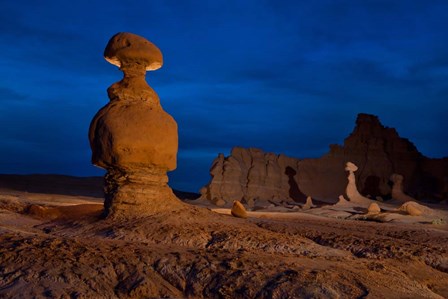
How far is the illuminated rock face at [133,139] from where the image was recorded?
26.2 feet

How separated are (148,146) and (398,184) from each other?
15973mm

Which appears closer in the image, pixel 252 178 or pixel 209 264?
pixel 209 264

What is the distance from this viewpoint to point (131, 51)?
341 inches

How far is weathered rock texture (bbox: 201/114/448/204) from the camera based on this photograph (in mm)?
20688

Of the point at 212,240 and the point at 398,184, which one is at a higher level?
the point at 398,184

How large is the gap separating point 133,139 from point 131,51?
168cm

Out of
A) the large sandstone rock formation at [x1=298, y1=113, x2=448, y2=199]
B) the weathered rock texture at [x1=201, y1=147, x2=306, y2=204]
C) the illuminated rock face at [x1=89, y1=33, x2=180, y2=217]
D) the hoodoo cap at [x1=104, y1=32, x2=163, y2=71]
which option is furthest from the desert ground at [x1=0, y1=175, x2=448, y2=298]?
the large sandstone rock formation at [x1=298, y1=113, x2=448, y2=199]

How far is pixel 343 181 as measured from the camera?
78.3ft

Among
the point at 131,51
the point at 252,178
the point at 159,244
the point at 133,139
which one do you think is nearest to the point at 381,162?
the point at 252,178

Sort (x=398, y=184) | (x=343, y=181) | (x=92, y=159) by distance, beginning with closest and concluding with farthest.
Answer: (x=92, y=159) < (x=398, y=184) < (x=343, y=181)

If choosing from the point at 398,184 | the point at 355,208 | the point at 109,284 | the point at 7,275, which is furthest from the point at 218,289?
the point at 398,184

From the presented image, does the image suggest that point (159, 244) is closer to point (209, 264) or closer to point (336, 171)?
point (209, 264)

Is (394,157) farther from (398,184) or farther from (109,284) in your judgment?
(109,284)

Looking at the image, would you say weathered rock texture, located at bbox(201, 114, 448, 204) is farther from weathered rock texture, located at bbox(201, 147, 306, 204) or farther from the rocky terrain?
the rocky terrain
